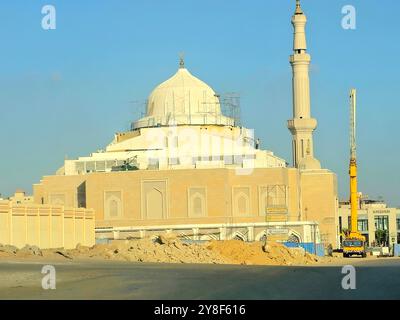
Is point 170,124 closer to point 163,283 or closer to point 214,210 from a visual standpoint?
point 214,210

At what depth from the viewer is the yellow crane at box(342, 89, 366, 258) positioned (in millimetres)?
64875

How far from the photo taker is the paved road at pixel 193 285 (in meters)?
17.9

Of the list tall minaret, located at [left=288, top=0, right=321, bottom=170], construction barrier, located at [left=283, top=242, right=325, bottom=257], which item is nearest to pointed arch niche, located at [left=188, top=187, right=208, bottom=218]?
construction barrier, located at [left=283, top=242, right=325, bottom=257]

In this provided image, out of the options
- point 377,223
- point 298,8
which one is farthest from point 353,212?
point 377,223

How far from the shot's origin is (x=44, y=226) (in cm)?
4831

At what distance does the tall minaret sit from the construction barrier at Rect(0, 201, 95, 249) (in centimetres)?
2804

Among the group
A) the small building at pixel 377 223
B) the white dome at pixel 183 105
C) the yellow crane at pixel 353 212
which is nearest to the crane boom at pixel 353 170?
the yellow crane at pixel 353 212

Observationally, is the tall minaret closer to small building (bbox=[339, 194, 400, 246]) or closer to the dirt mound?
the dirt mound

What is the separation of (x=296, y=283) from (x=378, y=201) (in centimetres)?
12988

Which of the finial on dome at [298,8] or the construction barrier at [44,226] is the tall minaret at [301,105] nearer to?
the finial on dome at [298,8]

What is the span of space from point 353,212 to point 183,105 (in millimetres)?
20805

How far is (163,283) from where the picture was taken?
66.2ft

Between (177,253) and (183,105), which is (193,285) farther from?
(183,105)
